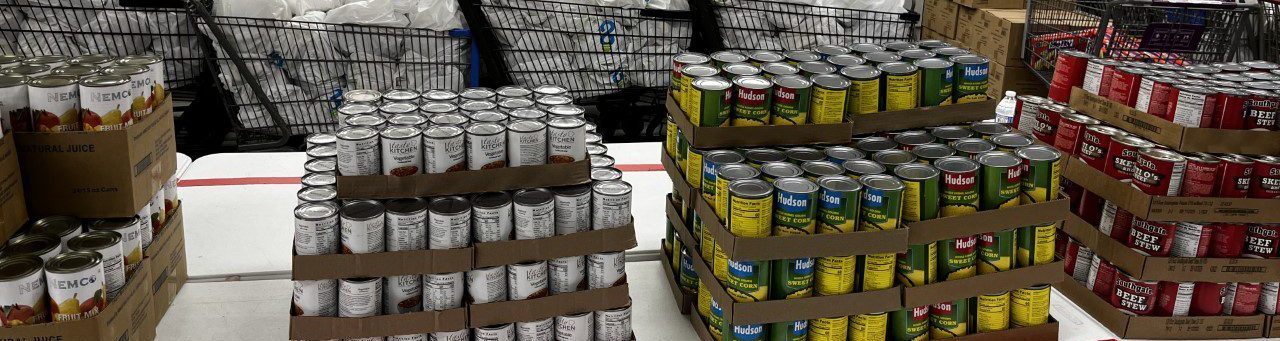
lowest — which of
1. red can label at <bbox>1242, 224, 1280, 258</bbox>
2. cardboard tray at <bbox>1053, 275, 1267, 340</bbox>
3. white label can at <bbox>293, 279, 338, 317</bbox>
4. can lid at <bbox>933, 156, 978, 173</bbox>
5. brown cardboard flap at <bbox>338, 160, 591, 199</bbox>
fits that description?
cardboard tray at <bbox>1053, 275, 1267, 340</bbox>

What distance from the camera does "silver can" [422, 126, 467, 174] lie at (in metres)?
1.96

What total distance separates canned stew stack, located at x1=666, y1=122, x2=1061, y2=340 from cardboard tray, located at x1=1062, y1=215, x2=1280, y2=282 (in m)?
0.24

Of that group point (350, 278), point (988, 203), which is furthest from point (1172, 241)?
point (350, 278)

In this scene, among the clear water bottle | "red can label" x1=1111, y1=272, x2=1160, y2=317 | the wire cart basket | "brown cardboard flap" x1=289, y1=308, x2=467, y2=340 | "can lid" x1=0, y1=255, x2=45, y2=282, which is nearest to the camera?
"can lid" x1=0, y1=255, x2=45, y2=282

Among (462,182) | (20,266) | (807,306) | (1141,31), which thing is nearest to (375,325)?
(462,182)

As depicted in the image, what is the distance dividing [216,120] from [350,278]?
334 cm

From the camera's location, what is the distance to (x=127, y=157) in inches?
78.8

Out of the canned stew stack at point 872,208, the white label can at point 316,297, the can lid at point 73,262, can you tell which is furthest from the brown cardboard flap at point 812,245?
the can lid at point 73,262

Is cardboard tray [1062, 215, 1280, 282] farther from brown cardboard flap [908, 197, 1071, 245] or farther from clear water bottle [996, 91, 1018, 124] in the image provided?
clear water bottle [996, 91, 1018, 124]

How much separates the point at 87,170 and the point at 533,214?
866mm

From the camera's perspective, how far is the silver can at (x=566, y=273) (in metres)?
2.06

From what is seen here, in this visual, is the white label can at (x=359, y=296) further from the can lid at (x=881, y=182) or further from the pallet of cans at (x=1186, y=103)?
the pallet of cans at (x=1186, y=103)

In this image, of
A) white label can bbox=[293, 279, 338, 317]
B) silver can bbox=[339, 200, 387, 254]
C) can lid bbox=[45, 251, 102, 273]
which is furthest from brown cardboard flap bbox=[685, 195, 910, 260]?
can lid bbox=[45, 251, 102, 273]

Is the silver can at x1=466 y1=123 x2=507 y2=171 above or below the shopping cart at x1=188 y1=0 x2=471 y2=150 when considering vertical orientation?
above
